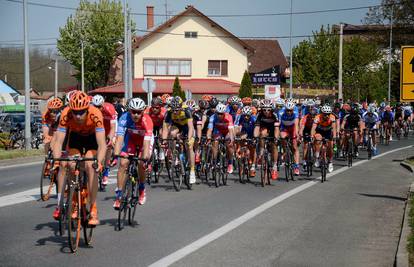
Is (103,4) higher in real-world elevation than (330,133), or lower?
higher

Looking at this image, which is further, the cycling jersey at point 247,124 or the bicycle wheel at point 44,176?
the cycling jersey at point 247,124

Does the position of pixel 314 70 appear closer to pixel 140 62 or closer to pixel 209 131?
pixel 140 62

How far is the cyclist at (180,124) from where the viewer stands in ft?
49.0

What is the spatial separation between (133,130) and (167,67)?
2141 inches

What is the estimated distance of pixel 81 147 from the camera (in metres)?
8.99

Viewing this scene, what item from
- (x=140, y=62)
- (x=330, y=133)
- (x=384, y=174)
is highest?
(x=140, y=62)

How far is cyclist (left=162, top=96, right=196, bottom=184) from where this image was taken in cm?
1492

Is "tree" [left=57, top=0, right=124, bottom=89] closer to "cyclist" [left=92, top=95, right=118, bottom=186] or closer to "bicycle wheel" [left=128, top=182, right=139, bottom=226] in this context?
"cyclist" [left=92, top=95, right=118, bottom=186]

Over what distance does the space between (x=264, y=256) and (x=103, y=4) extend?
77.6 meters

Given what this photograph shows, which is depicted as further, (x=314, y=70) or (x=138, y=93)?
(x=314, y=70)

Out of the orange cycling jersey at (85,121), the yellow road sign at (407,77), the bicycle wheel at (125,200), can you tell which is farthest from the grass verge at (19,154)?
the orange cycling jersey at (85,121)

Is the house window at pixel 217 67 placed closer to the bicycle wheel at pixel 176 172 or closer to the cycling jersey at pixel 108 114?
the bicycle wheel at pixel 176 172

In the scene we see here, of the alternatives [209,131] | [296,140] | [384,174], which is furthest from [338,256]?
[384,174]

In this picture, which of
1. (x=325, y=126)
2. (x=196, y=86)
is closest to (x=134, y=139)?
(x=325, y=126)
